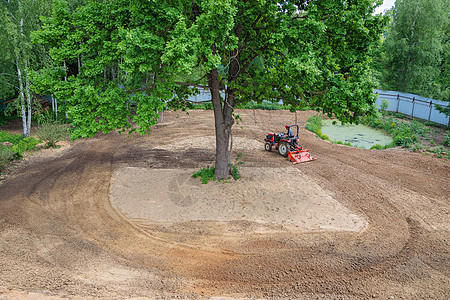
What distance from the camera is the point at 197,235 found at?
9055mm

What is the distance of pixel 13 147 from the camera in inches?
628

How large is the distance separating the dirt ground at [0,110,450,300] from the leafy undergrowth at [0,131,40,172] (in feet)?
2.38

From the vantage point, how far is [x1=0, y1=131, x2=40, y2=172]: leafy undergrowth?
1412 cm

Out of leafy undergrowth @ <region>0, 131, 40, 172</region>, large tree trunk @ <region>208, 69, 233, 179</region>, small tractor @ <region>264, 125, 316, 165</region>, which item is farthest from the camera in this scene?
small tractor @ <region>264, 125, 316, 165</region>

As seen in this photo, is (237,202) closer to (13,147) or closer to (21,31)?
(13,147)

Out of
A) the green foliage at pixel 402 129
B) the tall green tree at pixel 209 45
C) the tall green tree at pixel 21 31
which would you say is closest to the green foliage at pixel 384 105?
the green foliage at pixel 402 129

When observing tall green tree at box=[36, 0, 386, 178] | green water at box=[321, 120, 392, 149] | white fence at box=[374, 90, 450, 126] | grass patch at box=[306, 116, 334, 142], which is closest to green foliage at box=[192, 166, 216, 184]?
tall green tree at box=[36, 0, 386, 178]

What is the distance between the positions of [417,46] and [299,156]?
19122 mm

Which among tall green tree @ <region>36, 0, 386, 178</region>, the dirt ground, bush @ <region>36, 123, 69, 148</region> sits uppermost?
tall green tree @ <region>36, 0, 386, 178</region>

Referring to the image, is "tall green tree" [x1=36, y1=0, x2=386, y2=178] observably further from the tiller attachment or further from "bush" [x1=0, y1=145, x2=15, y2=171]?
"bush" [x1=0, y1=145, x2=15, y2=171]

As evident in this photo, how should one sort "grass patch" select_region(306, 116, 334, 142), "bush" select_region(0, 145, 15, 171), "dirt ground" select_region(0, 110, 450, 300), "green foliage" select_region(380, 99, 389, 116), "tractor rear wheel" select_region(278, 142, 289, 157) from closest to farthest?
"dirt ground" select_region(0, 110, 450, 300)
"bush" select_region(0, 145, 15, 171)
"tractor rear wheel" select_region(278, 142, 289, 157)
"grass patch" select_region(306, 116, 334, 142)
"green foliage" select_region(380, 99, 389, 116)

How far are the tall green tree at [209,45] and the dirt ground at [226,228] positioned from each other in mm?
2932

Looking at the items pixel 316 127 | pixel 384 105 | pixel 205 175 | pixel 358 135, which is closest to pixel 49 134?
pixel 205 175

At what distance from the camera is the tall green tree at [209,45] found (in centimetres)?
855
